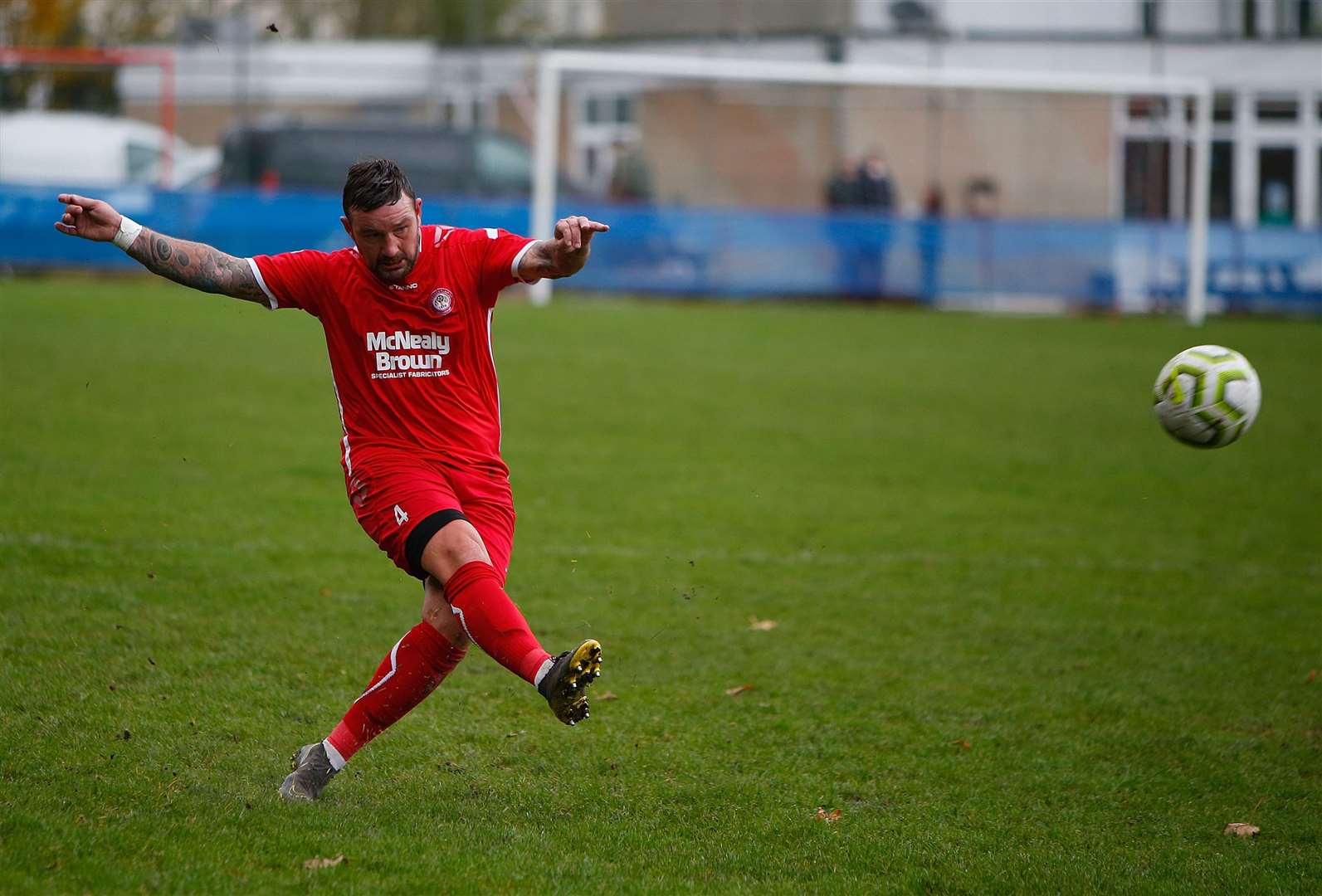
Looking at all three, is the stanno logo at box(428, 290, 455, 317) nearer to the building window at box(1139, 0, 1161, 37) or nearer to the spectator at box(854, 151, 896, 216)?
the spectator at box(854, 151, 896, 216)

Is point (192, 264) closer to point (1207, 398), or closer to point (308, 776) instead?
point (308, 776)

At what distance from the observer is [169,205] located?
2211 centimetres

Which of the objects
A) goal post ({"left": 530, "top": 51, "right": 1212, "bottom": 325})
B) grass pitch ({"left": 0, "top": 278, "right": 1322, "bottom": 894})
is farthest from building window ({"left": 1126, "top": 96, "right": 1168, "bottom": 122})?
grass pitch ({"left": 0, "top": 278, "right": 1322, "bottom": 894})

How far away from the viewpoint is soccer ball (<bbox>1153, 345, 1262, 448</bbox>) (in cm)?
589

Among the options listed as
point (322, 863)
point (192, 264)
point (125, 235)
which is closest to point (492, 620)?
point (322, 863)

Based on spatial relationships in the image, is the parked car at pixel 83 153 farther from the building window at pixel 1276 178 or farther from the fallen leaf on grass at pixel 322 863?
the building window at pixel 1276 178

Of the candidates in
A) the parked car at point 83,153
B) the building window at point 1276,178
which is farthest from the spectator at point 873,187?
the parked car at point 83,153

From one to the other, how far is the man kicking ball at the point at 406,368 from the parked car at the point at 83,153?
1904 centimetres

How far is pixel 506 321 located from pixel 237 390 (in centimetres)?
628

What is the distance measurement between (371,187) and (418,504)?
101 centimetres

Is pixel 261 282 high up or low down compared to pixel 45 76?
down

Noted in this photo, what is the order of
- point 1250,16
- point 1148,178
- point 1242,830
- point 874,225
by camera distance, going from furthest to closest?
point 1250,16, point 1148,178, point 874,225, point 1242,830

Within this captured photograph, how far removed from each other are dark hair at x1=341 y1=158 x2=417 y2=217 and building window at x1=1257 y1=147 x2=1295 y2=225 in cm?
2848

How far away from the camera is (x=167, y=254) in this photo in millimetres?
4590
